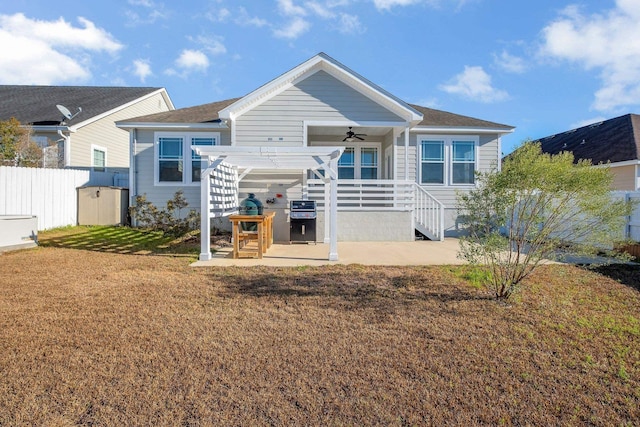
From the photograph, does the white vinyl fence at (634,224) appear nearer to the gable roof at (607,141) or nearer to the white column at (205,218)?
the gable roof at (607,141)

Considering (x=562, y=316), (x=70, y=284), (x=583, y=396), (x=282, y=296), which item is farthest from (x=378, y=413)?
(x=70, y=284)

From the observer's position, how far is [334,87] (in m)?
11.0

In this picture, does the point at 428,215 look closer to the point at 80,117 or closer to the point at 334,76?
the point at 334,76

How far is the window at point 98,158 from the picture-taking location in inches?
621

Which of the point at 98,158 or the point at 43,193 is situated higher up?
the point at 98,158

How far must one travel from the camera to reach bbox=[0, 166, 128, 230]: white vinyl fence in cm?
967

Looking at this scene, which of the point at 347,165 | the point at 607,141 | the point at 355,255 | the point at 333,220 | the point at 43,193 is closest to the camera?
the point at 333,220

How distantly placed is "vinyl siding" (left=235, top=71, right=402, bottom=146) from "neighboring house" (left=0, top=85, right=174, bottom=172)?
8.87 m

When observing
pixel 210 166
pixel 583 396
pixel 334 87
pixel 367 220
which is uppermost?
pixel 334 87

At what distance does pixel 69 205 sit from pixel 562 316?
44.2 feet

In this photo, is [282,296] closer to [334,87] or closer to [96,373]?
[96,373]

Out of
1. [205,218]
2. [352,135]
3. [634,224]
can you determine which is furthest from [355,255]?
[634,224]

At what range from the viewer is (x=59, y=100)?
1770cm

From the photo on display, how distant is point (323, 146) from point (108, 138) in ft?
40.0
